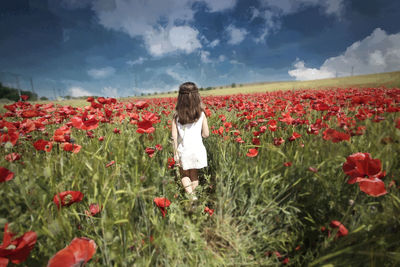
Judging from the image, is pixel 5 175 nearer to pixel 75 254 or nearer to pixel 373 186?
pixel 75 254

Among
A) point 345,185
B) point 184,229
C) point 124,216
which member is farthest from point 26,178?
point 345,185

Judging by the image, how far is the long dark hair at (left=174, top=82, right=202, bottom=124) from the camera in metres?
2.68

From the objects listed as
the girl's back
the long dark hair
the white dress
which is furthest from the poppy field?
the long dark hair

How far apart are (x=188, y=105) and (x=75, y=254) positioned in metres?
2.15

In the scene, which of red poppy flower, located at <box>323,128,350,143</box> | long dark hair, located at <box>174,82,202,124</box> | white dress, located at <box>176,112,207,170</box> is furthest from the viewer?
long dark hair, located at <box>174,82,202,124</box>

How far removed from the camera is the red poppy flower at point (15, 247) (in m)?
0.77

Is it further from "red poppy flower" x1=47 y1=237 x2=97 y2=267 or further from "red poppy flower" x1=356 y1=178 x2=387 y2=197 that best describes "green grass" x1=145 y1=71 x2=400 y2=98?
"red poppy flower" x1=47 y1=237 x2=97 y2=267

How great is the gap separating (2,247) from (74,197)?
0.34 metres

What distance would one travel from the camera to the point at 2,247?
30.1 inches

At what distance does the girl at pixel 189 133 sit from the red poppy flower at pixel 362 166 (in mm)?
1578

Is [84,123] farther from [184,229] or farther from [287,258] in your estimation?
[287,258]

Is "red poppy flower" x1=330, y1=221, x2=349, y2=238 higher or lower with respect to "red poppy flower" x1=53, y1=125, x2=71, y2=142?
lower

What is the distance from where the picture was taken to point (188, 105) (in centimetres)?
272

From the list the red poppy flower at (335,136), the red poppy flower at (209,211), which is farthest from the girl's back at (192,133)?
the red poppy flower at (335,136)
